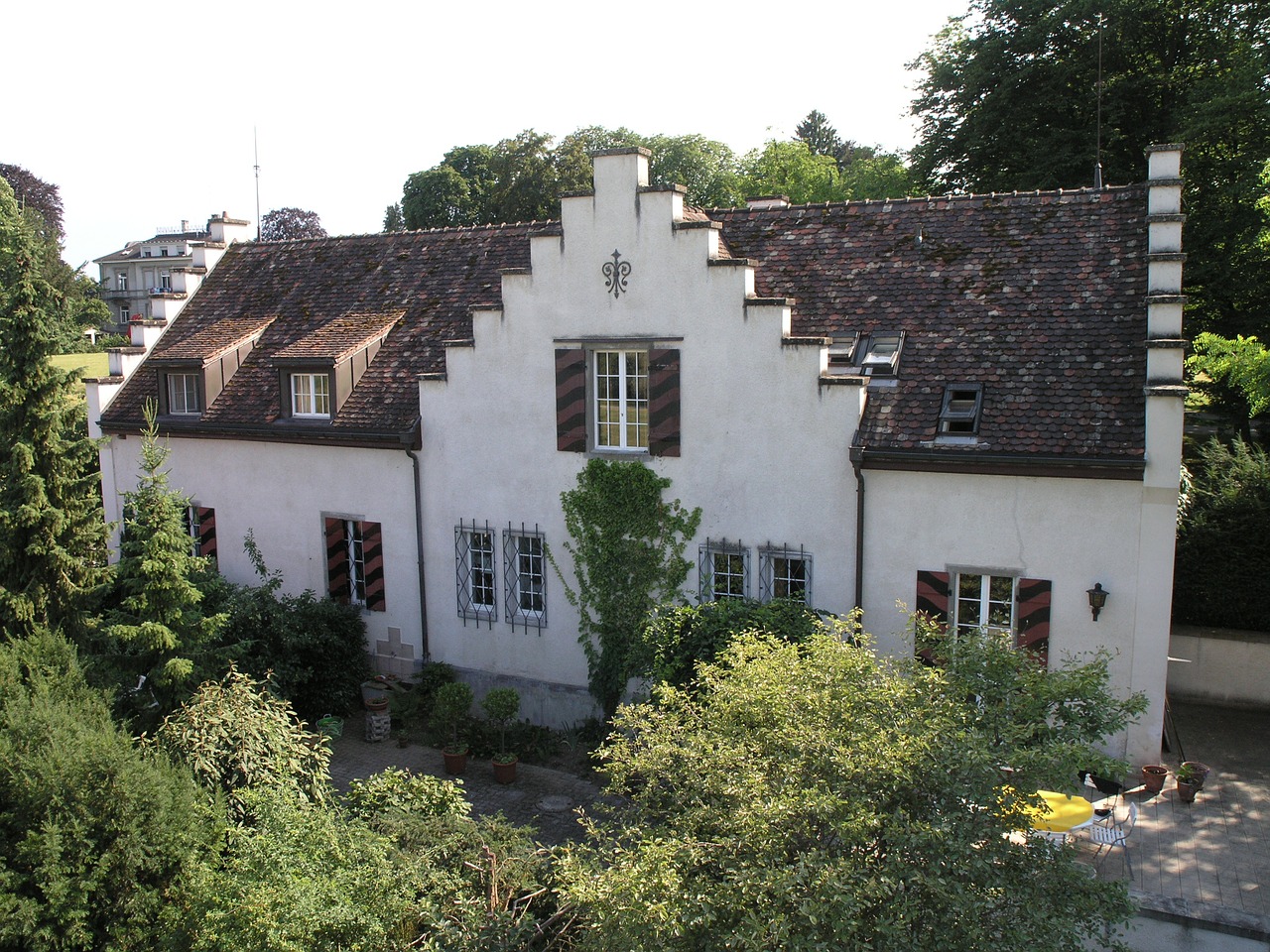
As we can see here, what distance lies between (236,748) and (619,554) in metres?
7.17

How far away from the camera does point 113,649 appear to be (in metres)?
16.3

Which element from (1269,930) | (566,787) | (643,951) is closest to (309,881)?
(643,951)

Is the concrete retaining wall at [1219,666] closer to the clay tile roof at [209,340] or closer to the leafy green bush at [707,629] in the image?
the leafy green bush at [707,629]

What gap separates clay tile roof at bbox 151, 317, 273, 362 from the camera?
22.4 meters

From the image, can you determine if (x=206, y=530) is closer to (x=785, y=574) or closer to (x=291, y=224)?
(x=785, y=574)

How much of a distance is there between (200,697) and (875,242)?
1366 cm

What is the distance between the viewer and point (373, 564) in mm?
20234

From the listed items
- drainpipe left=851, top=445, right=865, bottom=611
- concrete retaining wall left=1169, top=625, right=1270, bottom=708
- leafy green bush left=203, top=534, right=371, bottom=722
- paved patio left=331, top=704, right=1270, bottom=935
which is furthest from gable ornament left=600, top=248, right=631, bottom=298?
concrete retaining wall left=1169, top=625, right=1270, bottom=708

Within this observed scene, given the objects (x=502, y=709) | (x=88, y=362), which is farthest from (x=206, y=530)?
(x=88, y=362)

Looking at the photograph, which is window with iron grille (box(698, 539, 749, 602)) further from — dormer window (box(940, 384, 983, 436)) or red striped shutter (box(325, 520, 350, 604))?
red striped shutter (box(325, 520, 350, 604))

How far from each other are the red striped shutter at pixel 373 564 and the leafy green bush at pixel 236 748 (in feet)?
22.8

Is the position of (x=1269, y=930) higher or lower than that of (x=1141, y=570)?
lower

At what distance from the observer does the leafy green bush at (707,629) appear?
587 inches

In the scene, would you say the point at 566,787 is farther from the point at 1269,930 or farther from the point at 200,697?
the point at 1269,930
